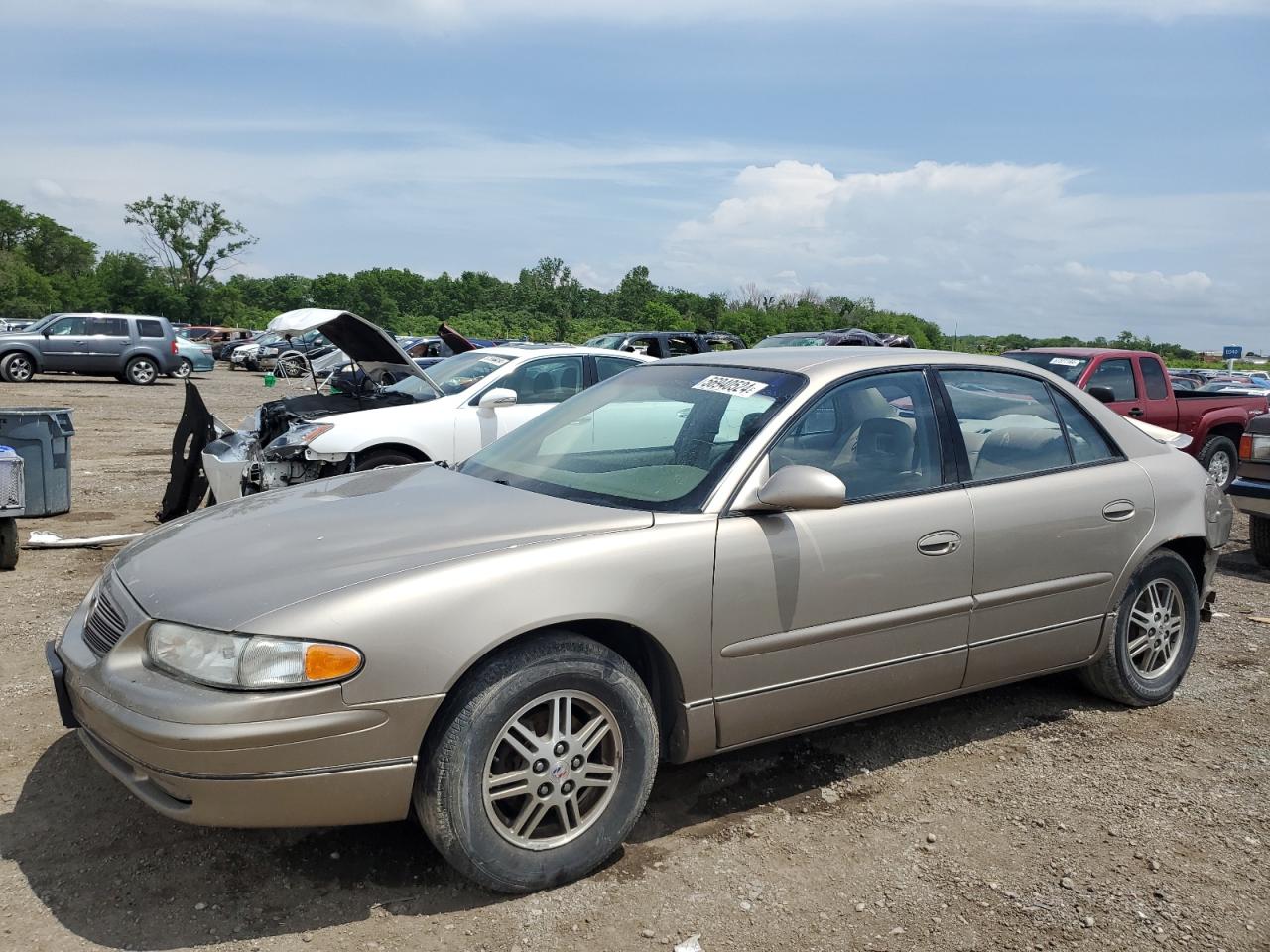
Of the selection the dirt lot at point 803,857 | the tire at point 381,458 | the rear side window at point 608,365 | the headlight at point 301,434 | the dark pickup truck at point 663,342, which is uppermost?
the dark pickup truck at point 663,342

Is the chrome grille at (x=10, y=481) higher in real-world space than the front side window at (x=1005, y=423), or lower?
lower

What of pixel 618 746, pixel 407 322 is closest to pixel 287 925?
pixel 618 746

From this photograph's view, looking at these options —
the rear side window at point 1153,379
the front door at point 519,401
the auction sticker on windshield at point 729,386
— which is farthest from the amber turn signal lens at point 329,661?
the rear side window at point 1153,379

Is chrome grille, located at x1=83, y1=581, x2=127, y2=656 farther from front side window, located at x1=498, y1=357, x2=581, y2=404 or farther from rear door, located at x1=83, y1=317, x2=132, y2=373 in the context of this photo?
rear door, located at x1=83, y1=317, x2=132, y2=373

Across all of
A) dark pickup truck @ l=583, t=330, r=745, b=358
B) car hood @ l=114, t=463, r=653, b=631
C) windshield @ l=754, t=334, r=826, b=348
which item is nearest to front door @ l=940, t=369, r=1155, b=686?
car hood @ l=114, t=463, r=653, b=631

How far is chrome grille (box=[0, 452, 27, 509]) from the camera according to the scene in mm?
6426

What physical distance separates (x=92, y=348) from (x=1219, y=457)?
2534 centimetres

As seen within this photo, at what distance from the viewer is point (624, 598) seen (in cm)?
313

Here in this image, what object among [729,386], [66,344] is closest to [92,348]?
[66,344]

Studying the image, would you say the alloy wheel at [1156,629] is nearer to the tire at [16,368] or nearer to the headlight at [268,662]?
the headlight at [268,662]

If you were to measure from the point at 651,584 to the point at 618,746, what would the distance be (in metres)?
0.50

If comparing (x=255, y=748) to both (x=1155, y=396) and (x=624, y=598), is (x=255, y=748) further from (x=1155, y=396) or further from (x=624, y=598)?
(x=1155, y=396)

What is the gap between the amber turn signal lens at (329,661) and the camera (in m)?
2.72

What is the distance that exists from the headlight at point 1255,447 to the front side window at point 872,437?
211 inches
